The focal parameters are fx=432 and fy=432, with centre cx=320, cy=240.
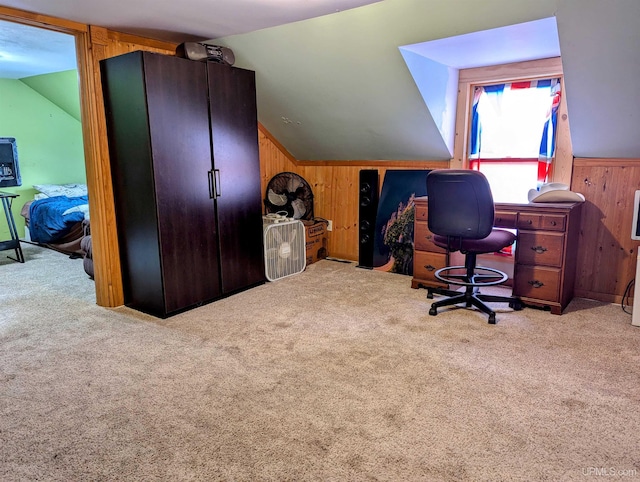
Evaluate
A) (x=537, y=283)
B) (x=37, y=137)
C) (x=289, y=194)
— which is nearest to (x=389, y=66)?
(x=289, y=194)

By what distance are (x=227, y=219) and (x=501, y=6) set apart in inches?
92.3

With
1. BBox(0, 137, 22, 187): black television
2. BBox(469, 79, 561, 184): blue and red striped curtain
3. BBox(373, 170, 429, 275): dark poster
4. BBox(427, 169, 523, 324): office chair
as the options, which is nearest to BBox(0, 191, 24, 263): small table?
BBox(0, 137, 22, 187): black television

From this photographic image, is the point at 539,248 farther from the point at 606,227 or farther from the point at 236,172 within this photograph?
the point at 236,172

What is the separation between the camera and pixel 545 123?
349cm

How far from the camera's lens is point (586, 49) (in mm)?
2479

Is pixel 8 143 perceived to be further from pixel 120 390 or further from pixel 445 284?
pixel 445 284

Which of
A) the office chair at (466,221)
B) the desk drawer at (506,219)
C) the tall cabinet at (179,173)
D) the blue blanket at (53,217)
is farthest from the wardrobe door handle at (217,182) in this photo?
the blue blanket at (53,217)

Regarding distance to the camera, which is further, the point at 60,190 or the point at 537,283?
the point at 60,190

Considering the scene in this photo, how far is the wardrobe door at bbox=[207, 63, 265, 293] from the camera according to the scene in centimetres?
333

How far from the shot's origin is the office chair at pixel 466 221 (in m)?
2.80

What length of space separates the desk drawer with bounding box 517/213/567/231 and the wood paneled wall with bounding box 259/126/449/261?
168 centimetres

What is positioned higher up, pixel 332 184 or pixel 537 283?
pixel 332 184

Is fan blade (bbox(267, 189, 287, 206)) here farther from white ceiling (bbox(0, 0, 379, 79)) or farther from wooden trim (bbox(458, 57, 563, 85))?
wooden trim (bbox(458, 57, 563, 85))

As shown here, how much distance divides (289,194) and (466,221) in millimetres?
2219
